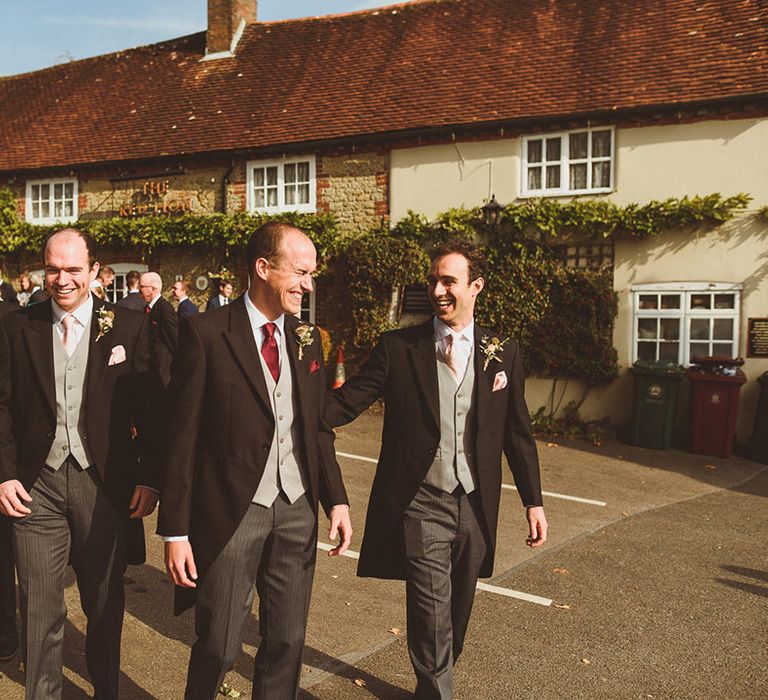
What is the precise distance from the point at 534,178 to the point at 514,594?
9122 mm

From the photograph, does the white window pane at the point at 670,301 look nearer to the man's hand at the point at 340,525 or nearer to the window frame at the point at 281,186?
the window frame at the point at 281,186

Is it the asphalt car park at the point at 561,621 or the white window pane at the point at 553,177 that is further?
the white window pane at the point at 553,177

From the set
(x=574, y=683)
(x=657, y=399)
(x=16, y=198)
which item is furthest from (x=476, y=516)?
(x=16, y=198)

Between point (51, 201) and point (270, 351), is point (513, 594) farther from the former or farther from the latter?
point (51, 201)

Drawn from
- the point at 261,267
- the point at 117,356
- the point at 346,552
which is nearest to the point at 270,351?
the point at 261,267

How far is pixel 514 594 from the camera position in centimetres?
501

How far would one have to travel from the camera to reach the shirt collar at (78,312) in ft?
→ 10.2

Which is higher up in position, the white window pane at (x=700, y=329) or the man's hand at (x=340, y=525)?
the white window pane at (x=700, y=329)

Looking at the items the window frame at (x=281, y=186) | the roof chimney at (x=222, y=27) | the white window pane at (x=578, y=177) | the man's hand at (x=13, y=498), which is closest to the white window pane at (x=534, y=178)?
the white window pane at (x=578, y=177)

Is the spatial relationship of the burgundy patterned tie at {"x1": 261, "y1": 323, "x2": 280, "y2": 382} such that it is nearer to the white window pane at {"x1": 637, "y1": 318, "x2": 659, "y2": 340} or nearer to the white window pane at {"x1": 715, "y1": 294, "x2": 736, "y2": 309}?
the white window pane at {"x1": 637, "y1": 318, "x2": 659, "y2": 340}

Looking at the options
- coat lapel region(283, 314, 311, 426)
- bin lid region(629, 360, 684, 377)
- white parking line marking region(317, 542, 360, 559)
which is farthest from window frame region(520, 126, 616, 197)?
coat lapel region(283, 314, 311, 426)

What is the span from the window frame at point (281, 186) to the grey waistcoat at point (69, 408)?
38.5 ft

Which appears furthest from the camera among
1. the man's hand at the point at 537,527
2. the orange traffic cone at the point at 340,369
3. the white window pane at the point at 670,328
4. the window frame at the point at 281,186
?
the window frame at the point at 281,186

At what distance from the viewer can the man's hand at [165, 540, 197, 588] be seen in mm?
2670
